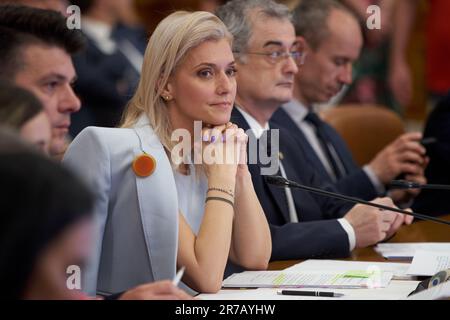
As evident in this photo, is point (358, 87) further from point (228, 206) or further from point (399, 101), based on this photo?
point (228, 206)

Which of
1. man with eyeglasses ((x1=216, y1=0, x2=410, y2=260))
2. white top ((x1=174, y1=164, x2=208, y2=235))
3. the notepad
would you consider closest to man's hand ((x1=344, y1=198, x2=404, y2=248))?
man with eyeglasses ((x1=216, y1=0, x2=410, y2=260))

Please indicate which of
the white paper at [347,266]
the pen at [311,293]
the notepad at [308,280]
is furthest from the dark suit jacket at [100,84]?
the pen at [311,293]

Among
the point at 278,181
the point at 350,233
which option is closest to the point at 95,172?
the point at 278,181

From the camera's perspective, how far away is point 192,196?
8.37 ft

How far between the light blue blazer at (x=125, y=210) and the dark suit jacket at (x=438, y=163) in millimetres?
1594

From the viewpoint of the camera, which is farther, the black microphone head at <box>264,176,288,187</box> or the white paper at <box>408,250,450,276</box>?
the black microphone head at <box>264,176,288,187</box>

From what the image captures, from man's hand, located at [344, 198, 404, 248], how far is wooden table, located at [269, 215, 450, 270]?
46 mm

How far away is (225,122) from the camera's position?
8.48 ft

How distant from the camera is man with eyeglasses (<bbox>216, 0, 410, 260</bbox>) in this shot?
9.53ft

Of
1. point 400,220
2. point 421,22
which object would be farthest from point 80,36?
point 421,22

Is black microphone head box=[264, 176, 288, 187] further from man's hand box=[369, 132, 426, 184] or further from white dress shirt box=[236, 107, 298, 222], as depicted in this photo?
man's hand box=[369, 132, 426, 184]

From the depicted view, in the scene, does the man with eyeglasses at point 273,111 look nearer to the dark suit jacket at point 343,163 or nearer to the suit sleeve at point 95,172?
the dark suit jacket at point 343,163

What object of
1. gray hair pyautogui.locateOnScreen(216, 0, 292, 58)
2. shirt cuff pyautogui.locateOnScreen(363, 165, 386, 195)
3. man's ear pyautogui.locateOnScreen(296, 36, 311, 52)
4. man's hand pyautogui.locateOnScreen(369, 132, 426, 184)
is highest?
man's ear pyautogui.locateOnScreen(296, 36, 311, 52)

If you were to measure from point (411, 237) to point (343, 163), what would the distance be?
77 centimetres
